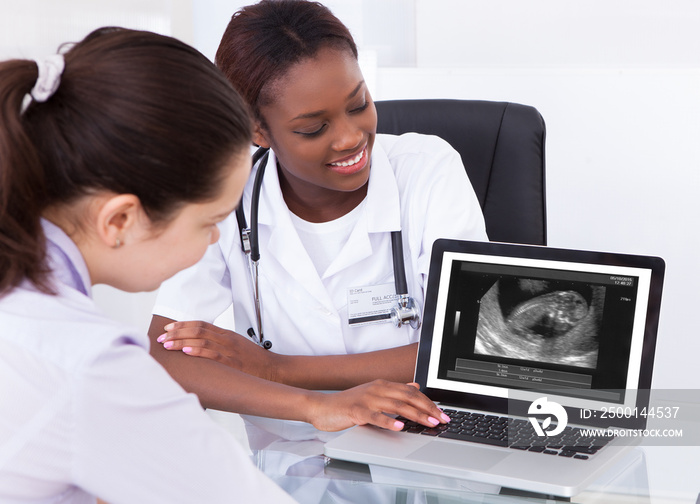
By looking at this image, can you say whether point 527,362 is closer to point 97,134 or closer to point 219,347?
point 219,347

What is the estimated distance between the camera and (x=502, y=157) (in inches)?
64.1

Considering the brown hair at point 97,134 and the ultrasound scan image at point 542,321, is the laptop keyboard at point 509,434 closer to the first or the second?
the ultrasound scan image at point 542,321

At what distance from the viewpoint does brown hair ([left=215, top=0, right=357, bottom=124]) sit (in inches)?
54.6

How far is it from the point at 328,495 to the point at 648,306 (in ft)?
1.74

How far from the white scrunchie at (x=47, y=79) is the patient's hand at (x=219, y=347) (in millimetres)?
694

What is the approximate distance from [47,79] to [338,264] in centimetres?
84

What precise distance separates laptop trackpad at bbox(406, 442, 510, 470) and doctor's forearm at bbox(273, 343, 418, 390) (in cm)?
30

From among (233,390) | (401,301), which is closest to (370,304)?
(401,301)

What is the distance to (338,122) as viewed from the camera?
140cm

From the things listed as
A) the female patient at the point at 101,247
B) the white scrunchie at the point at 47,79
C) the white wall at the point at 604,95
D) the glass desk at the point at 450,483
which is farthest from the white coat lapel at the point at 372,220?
the white wall at the point at 604,95

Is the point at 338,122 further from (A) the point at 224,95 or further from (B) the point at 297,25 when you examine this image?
(A) the point at 224,95

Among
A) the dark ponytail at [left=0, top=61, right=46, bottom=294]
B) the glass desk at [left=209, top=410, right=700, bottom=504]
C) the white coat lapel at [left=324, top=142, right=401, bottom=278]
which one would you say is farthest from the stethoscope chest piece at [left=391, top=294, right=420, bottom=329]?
the dark ponytail at [left=0, top=61, right=46, bottom=294]

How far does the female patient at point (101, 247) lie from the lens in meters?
0.66

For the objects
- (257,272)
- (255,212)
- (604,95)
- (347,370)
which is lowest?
(347,370)
